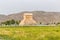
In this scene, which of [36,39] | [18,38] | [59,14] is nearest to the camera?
[36,39]

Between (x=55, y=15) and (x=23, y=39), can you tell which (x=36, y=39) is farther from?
(x=55, y=15)

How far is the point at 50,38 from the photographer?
21.0 m

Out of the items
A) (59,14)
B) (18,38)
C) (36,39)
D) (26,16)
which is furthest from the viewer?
(59,14)

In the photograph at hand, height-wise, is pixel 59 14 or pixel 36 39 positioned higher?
pixel 36 39

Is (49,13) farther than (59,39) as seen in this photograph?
Yes

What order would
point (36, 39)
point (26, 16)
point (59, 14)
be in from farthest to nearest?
point (59, 14)
point (26, 16)
point (36, 39)

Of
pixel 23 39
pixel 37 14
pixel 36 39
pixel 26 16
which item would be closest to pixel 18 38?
pixel 23 39

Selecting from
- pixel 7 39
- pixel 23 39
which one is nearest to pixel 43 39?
pixel 23 39

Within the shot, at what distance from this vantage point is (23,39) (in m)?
21.5

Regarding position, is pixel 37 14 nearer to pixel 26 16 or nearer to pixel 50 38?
pixel 26 16

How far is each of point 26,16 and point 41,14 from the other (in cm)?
3821

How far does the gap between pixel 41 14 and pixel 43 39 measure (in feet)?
254

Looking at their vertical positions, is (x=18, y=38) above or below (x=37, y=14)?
above

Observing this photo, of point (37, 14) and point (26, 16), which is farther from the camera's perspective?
point (37, 14)
